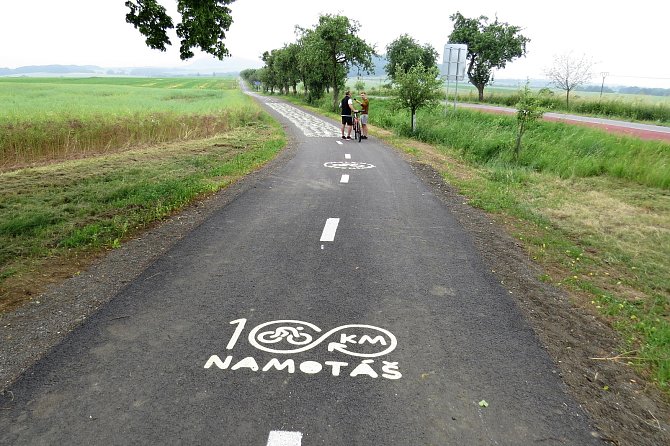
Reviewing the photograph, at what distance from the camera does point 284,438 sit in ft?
9.23

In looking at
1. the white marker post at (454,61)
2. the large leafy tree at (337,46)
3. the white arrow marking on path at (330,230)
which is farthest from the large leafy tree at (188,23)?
the large leafy tree at (337,46)

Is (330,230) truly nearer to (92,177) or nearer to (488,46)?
(92,177)

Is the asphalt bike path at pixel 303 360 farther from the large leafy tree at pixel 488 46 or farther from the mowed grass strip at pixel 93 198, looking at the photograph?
the large leafy tree at pixel 488 46

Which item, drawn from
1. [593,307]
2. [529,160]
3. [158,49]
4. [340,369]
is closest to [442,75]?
[529,160]

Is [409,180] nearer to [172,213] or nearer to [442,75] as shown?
[172,213]

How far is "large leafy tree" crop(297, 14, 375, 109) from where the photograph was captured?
119ft

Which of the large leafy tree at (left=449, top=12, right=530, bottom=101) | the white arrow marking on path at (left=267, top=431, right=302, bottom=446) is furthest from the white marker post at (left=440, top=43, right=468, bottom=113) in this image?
the large leafy tree at (left=449, top=12, right=530, bottom=101)

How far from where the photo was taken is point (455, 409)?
3.14 meters

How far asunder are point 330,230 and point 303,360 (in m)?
3.79

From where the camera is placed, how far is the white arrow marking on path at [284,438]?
277 cm

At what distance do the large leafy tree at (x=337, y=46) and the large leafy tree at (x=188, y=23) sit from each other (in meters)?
27.2

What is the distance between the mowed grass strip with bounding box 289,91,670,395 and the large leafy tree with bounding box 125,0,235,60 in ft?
23.9

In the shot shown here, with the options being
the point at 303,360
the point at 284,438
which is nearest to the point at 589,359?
the point at 303,360

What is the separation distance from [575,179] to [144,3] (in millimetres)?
12130
